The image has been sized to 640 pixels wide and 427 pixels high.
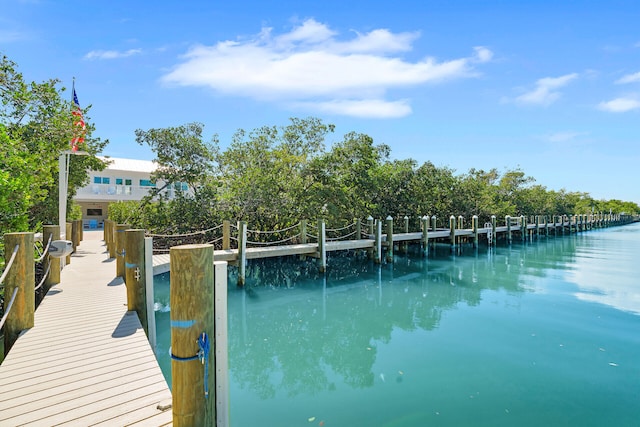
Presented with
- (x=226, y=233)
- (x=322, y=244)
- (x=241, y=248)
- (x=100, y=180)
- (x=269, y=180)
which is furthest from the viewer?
(x=100, y=180)

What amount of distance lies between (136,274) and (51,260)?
2.72 metres

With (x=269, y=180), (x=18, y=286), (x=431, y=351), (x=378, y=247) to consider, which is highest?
(x=269, y=180)

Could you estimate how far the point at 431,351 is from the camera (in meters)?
6.87

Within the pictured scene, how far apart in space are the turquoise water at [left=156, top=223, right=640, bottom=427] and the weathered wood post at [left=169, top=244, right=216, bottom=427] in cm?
219

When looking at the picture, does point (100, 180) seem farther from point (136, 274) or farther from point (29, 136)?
point (136, 274)

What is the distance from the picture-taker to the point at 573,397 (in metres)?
5.15

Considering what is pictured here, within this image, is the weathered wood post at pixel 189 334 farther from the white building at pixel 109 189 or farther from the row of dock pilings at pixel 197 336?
the white building at pixel 109 189

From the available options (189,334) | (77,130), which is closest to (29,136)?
(77,130)

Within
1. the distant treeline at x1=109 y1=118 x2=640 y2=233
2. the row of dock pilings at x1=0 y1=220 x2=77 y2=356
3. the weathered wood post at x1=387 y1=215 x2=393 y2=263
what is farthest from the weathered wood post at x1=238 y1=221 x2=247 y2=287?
the weathered wood post at x1=387 y1=215 x2=393 y2=263

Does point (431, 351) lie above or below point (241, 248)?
below

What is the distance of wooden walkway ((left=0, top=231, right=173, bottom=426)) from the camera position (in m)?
2.97

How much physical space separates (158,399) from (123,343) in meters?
1.64

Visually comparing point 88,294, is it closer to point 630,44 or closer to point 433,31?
point 433,31

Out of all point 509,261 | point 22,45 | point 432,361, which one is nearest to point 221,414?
point 432,361
